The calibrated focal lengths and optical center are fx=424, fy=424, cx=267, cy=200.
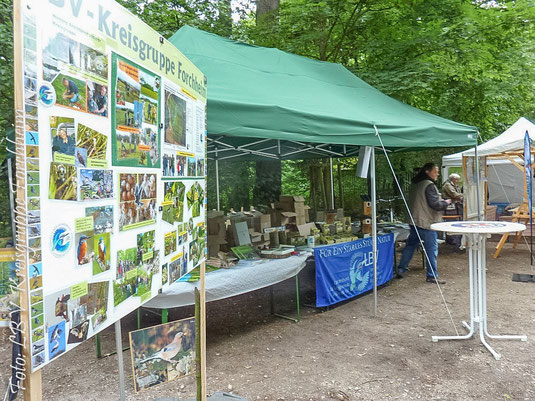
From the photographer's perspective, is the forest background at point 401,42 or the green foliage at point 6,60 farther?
the forest background at point 401,42

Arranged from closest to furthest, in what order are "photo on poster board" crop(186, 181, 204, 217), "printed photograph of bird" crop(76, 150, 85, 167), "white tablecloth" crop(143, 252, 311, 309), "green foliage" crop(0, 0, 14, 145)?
"printed photograph of bird" crop(76, 150, 85, 167) → "photo on poster board" crop(186, 181, 204, 217) → "white tablecloth" crop(143, 252, 311, 309) → "green foliage" crop(0, 0, 14, 145)

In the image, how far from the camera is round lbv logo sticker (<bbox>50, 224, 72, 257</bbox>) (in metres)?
1.10

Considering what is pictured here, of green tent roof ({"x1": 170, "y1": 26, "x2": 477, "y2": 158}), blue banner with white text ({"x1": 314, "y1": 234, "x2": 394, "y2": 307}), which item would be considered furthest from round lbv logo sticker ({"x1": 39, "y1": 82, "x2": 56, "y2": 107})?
blue banner with white text ({"x1": 314, "y1": 234, "x2": 394, "y2": 307})

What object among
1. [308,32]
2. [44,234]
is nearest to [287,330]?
[44,234]

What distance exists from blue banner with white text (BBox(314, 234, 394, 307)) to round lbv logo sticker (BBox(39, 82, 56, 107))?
3835 millimetres

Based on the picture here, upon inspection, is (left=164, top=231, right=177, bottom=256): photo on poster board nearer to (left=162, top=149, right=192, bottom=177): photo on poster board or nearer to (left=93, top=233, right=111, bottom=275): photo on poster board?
(left=162, top=149, right=192, bottom=177): photo on poster board

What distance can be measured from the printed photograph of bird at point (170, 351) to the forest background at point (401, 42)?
14.5ft

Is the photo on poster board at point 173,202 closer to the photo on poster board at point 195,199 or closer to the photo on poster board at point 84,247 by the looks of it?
the photo on poster board at point 195,199

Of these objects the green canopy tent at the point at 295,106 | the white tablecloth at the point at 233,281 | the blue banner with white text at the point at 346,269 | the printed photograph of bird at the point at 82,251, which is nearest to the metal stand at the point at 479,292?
the green canopy tent at the point at 295,106

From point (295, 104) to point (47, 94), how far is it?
323cm

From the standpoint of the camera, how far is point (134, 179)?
1524 millimetres

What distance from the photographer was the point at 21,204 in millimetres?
1004

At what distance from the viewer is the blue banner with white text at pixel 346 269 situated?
477 centimetres

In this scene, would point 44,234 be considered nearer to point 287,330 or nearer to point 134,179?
point 134,179
